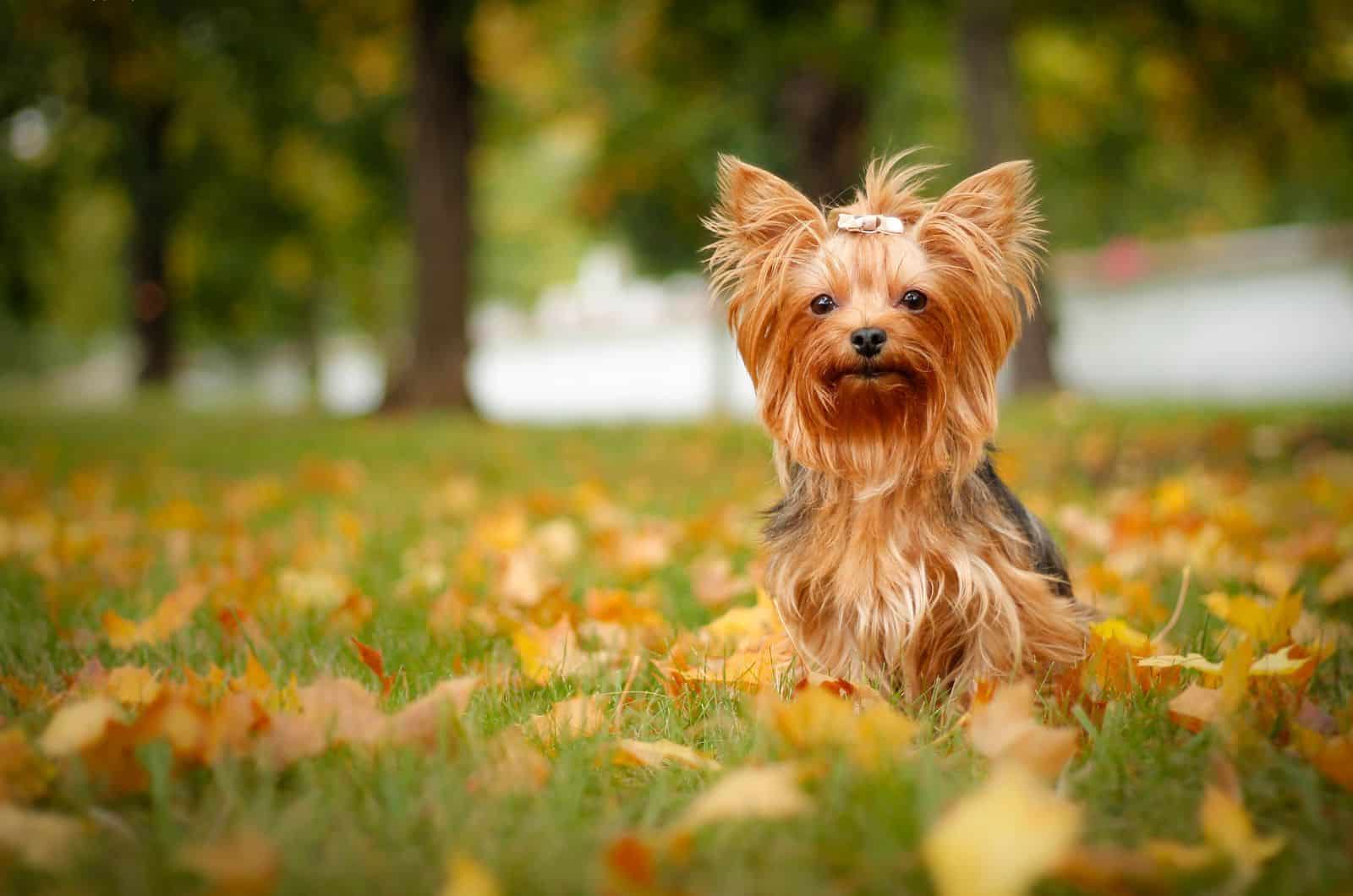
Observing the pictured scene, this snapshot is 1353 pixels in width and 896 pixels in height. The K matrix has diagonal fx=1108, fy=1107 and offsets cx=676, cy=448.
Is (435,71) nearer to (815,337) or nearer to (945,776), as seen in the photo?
(815,337)

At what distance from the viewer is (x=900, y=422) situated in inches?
110

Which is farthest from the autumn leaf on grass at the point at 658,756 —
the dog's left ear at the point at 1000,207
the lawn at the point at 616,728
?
the dog's left ear at the point at 1000,207

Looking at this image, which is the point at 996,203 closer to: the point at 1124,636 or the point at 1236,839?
the point at 1124,636

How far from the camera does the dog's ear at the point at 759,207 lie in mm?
2836

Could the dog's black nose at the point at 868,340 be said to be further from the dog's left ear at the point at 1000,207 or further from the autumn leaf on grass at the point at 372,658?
the autumn leaf on grass at the point at 372,658

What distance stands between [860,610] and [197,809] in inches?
60.2

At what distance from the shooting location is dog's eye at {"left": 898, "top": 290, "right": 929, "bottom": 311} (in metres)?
2.72

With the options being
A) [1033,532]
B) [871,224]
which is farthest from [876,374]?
[1033,532]

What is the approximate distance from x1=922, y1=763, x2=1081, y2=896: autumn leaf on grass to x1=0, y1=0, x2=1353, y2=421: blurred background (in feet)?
6.93

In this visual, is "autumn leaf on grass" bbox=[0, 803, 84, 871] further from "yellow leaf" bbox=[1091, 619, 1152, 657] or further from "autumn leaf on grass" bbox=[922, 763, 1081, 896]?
"yellow leaf" bbox=[1091, 619, 1152, 657]

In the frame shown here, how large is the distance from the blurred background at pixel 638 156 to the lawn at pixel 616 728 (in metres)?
1.56

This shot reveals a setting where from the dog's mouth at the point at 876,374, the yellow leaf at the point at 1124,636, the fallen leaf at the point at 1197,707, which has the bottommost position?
the yellow leaf at the point at 1124,636

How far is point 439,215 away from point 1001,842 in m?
14.6

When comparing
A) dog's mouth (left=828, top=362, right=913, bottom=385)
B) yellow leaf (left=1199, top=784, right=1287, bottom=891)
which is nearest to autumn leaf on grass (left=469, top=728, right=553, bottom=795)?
yellow leaf (left=1199, top=784, right=1287, bottom=891)
